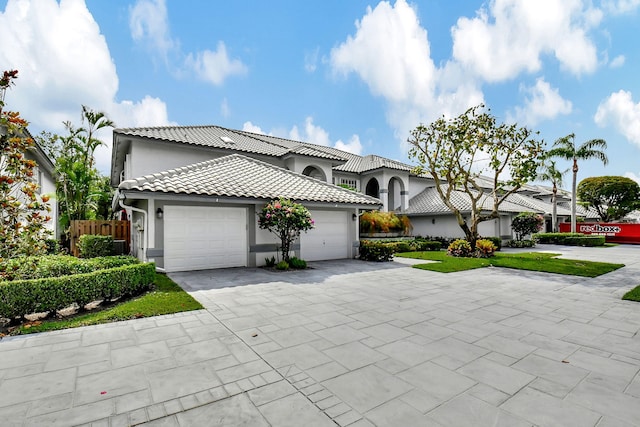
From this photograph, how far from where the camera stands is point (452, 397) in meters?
3.10

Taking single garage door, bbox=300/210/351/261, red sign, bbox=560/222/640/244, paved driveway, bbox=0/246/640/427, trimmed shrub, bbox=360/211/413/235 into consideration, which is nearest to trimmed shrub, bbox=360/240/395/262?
single garage door, bbox=300/210/351/261

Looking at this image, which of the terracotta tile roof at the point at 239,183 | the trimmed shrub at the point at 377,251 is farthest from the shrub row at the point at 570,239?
the terracotta tile roof at the point at 239,183

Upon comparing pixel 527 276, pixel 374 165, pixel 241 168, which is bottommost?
pixel 527 276

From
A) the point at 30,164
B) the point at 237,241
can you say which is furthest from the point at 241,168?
the point at 30,164

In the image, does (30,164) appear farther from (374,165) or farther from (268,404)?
(374,165)

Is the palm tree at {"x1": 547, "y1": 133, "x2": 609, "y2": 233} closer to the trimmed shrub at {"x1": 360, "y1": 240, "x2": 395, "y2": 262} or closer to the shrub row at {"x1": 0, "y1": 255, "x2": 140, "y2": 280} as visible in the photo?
the trimmed shrub at {"x1": 360, "y1": 240, "x2": 395, "y2": 262}

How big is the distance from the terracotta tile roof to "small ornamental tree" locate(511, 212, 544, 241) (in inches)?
645

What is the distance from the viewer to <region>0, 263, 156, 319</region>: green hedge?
17.0 ft

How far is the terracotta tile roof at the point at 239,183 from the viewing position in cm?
1005

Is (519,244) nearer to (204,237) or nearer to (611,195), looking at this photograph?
(204,237)

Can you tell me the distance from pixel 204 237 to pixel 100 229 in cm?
745

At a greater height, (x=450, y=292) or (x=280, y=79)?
(x=280, y=79)

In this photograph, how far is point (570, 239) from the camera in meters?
26.2

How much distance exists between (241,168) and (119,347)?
10.3 meters
